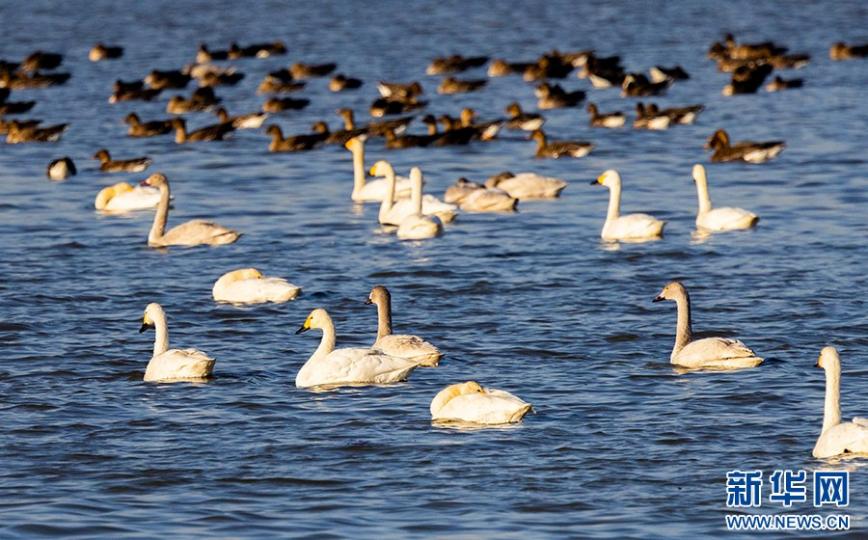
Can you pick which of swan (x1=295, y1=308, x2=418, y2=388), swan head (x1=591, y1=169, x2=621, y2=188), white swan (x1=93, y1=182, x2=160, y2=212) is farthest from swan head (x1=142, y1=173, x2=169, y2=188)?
swan (x1=295, y1=308, x2=418, y2=388)

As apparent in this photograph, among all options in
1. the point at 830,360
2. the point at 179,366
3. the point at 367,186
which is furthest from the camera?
the point at 367,186

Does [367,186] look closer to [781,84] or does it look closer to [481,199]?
[481,199]

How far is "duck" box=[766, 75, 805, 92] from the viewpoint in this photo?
45875 millimetres

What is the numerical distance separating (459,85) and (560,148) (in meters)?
11.6

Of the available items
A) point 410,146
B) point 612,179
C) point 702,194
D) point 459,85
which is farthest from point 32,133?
point 702,194

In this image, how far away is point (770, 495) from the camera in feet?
46.3

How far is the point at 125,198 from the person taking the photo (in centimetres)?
3025

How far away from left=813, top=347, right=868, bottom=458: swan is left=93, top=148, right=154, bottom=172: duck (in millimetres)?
20850

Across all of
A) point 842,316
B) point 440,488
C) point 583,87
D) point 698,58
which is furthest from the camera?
point 698,58

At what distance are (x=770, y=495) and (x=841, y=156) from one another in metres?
21.5

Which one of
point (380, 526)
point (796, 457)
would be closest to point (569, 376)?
point (796, 457)

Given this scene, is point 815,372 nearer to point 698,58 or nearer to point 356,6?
point 698,58

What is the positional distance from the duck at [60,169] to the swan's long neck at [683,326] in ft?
56.3

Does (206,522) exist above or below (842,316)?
below
